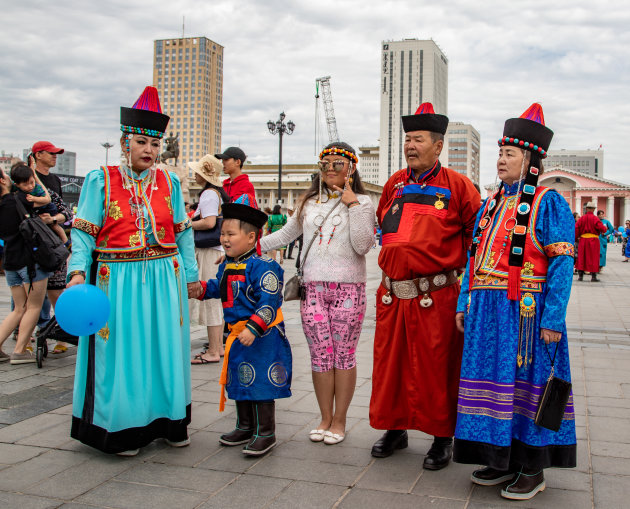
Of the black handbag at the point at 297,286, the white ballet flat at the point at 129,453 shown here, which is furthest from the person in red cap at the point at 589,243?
→ the white ballet flat at the point at 129,453

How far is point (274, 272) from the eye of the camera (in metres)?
3.72

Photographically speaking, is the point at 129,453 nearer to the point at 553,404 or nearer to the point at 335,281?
the point at 335,281

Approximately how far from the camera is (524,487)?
3.11 metres

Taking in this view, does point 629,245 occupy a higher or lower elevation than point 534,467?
higher

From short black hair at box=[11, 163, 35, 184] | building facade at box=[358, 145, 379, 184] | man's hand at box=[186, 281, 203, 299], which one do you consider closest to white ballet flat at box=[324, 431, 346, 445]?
man's hand at box=[186, 281, 203, 299]

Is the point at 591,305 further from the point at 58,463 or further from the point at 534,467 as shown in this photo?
the point at 58,463

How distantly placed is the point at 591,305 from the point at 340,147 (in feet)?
28.6

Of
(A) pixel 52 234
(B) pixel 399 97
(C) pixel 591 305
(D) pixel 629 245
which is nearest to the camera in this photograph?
(A) pixel 52 234

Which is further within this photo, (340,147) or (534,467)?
(340,147)

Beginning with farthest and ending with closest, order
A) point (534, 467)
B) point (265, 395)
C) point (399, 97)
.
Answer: point (399, 97) < point (265, 395) < point (534, 467)

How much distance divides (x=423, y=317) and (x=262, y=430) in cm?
117

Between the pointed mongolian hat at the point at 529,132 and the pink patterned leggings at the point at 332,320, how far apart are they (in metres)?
1.28

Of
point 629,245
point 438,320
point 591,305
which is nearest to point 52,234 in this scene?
point 438,320

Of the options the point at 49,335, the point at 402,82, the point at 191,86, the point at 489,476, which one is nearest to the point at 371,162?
the point at 402,82
